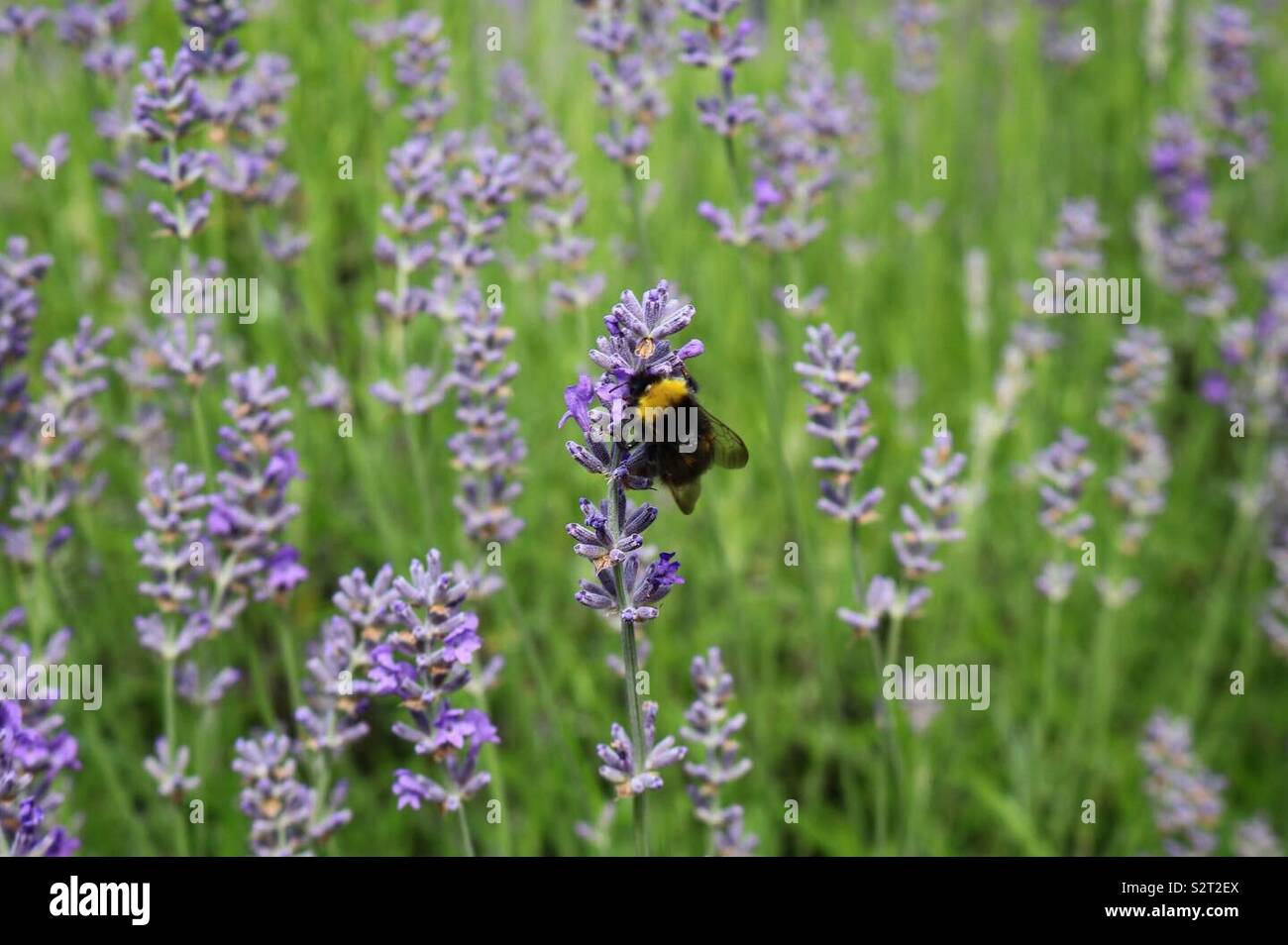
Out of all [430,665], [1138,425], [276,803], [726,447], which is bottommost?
[276,803]

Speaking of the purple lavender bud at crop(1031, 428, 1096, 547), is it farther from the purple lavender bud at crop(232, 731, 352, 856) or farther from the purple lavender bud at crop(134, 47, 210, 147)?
the purple lavender bud at crop(134, 47, 210, 147)

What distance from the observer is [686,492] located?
1634mm

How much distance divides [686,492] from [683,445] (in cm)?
9

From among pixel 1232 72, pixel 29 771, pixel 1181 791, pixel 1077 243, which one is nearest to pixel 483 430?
pixel 29 771

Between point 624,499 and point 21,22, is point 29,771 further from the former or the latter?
point 21,22

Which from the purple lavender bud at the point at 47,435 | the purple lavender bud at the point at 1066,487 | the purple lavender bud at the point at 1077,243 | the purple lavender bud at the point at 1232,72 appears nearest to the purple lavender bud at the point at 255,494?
the purple lavender bud at the point at 47,435

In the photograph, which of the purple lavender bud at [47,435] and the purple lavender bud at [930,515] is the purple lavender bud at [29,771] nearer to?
the purple lavender bud at [47,435]

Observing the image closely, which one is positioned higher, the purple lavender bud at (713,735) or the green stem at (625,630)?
the green stem at (625,630)

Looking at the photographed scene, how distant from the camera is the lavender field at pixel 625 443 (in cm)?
204

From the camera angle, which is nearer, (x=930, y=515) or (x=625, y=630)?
(x=625, y=630)

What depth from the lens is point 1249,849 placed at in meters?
2.81

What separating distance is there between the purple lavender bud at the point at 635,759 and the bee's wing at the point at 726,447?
1.15ft
